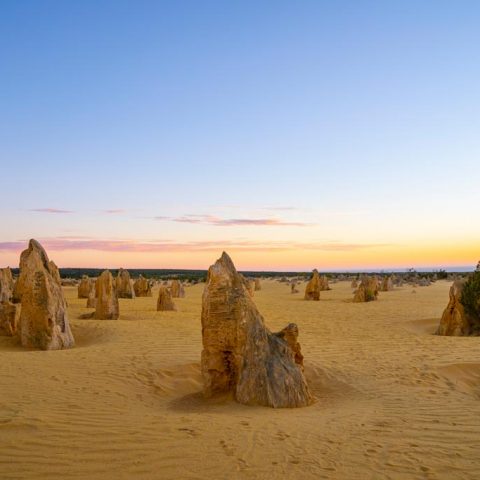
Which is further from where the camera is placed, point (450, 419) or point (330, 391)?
point (330, 391)

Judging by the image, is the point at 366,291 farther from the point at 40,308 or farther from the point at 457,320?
the point at 40,308

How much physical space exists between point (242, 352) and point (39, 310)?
263 inches

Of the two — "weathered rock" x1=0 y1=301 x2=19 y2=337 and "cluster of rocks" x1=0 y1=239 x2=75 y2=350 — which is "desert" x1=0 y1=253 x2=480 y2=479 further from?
"weathered rock" x1=0 y1=301 x2=19 y2=337

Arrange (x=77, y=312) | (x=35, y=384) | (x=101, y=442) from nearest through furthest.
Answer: (x=101, y=442), (x=35, y=384), (x=77, y=312)

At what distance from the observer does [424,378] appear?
390 inches

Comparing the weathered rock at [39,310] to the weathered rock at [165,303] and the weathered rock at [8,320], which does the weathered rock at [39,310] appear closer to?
the weathered rock at [8,320]

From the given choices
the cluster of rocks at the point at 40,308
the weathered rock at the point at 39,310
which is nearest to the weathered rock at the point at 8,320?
the cluster of rocks at the point at 40,308

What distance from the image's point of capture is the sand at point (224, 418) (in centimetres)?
521

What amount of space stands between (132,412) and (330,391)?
11.8 ft

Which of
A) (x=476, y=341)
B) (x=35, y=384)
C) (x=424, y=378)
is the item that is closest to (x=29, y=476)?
(x=35, y=384)

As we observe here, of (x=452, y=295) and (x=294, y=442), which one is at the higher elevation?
(x=452, y=295)

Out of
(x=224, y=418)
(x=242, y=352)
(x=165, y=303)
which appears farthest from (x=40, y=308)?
(x=165, y=303)

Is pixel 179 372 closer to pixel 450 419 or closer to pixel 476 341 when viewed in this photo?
pixel 450 419

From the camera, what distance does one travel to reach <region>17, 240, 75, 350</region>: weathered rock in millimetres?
12711
